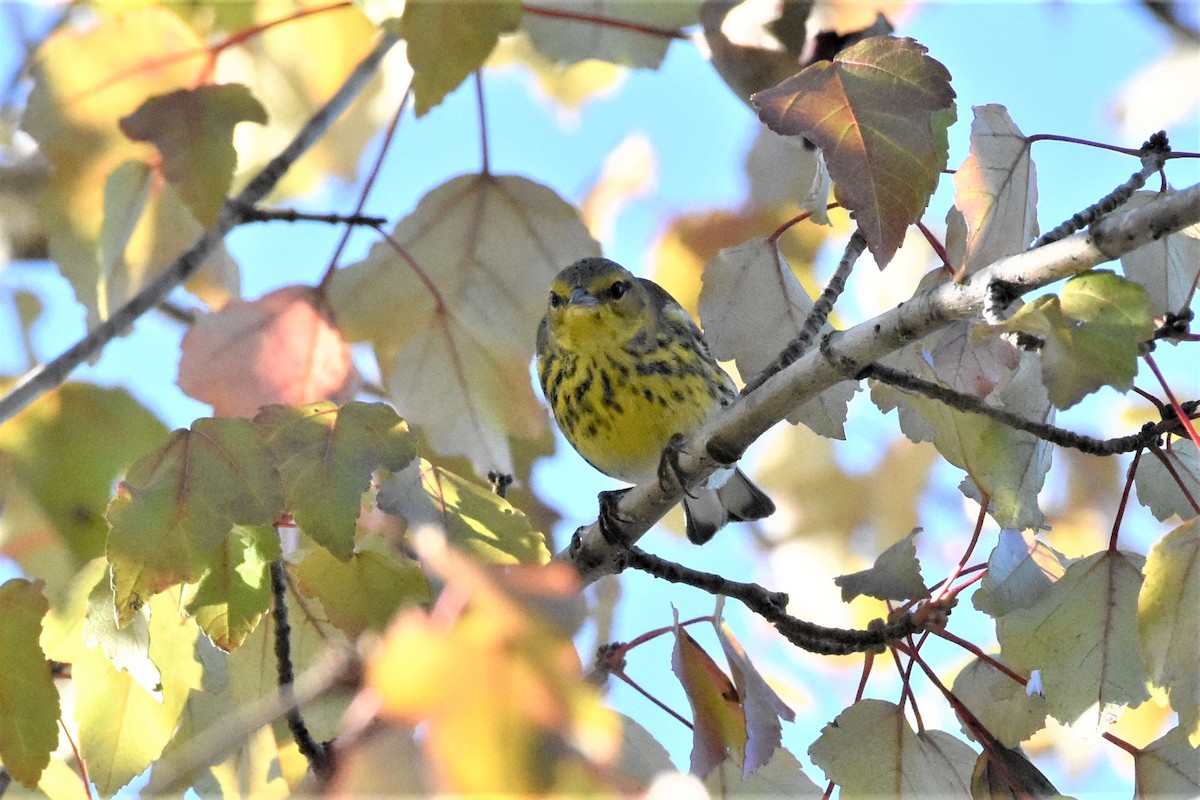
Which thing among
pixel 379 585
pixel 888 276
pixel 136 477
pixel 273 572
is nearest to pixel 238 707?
pixel 273 572

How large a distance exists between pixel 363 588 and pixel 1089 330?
913mm

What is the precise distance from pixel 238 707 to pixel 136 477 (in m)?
0.59

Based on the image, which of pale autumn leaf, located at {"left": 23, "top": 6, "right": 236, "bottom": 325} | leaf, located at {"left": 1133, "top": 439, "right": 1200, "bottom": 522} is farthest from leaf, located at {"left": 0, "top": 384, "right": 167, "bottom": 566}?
leaf, located at {"left": 1133, "top": 439, "right": 1200, "bottom": 522}

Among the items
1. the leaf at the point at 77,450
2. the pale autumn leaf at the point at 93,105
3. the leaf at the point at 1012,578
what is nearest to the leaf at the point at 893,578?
the leaf at the point at 1012,578

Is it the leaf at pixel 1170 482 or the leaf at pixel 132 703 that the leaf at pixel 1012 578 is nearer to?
the leaf at pixel 1170 482

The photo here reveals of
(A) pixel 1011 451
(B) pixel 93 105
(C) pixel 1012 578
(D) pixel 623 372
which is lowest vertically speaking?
(C) pixel 1012 578

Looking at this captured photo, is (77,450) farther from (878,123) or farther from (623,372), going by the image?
(878,123)

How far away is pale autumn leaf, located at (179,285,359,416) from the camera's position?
2070mm

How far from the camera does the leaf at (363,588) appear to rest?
157 cm

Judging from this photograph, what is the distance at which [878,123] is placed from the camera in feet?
4.59

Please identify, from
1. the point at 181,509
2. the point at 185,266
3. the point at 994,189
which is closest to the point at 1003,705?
the point at 994,189

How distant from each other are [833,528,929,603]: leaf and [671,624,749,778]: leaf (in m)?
0.21

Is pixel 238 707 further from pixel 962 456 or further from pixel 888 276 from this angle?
pixel 888 276

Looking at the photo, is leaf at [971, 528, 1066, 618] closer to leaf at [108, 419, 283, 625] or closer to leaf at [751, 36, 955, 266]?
leaf at [751, 36, 955, 266]
